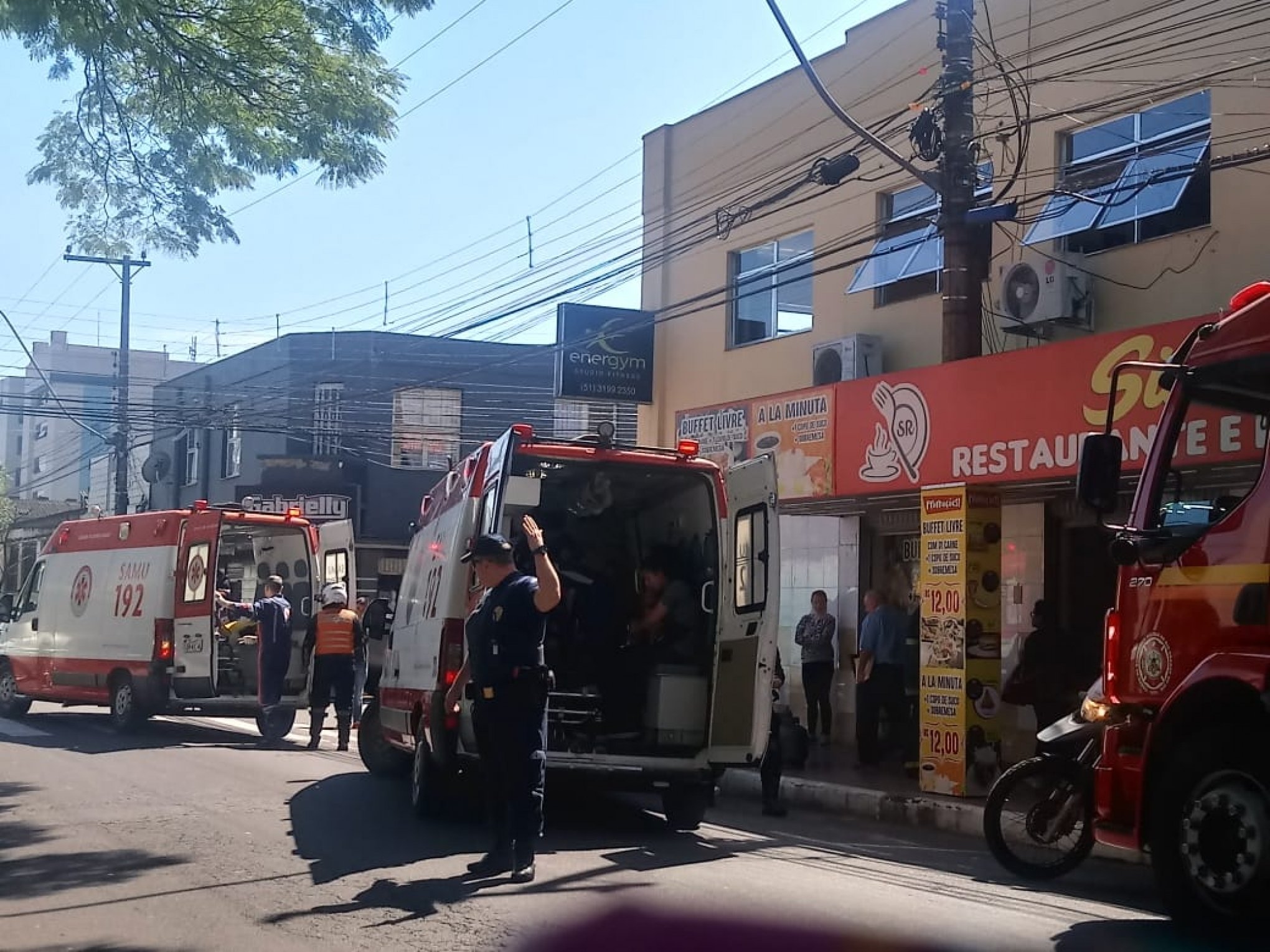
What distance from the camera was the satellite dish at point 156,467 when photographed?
38500 millimetres

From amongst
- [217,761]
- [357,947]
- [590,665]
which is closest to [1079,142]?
[590,665]

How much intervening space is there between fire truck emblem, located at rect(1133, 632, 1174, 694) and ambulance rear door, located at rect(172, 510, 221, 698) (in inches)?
423

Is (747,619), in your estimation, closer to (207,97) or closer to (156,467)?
(207,97)

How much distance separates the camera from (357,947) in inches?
231

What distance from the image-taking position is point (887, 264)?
16.1 metres

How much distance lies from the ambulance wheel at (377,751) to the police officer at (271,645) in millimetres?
3140

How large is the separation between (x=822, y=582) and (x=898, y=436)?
17.0 ft

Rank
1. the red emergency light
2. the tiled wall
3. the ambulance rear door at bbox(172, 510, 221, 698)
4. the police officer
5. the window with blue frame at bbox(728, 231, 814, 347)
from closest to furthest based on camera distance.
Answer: the red emergency light, the police officer, the ambulance rear door at bbox(172, 510, 221, 698), the tiled wall, the window with blue frame at bbox(728, 231, 814, 347)

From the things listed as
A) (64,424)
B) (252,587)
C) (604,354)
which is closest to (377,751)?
(252,587)

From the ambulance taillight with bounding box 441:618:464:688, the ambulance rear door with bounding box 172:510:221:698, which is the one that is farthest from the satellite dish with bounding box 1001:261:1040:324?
the ambulance rear door with bounding box 172:510:221:698

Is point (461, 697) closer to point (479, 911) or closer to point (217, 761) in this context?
point (479, 911)

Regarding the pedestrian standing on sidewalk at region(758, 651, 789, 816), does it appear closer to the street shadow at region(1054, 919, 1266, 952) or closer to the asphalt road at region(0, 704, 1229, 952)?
the asphalt road at region(0, 704, 1229, 952)

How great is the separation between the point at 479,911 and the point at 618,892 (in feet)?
2.64

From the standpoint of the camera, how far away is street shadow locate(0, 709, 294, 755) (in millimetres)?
14148
